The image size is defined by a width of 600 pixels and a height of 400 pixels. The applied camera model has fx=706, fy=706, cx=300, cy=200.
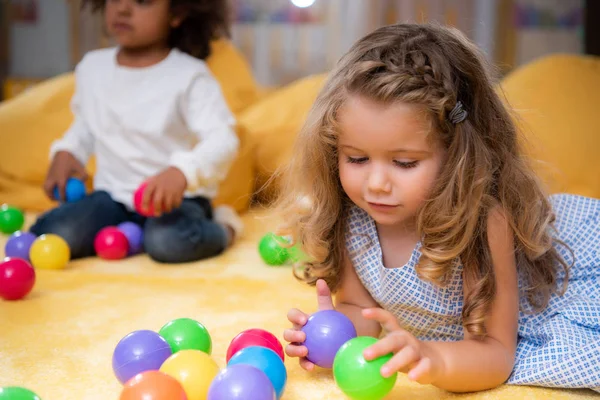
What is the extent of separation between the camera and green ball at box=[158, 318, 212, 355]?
1073 millimetres

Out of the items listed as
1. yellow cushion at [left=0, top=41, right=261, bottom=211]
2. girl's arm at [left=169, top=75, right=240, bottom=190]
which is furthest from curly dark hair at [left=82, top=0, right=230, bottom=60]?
yellow cushion at [left=0, top=41, right=261, bottom=211]

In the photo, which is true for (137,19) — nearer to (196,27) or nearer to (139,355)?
(196,27)

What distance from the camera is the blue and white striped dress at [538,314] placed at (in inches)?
41.3

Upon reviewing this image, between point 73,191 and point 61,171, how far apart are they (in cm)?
7

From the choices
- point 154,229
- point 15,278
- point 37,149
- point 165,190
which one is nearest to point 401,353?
point 15,278

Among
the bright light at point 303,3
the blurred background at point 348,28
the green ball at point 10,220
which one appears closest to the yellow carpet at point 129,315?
the green ball at point 10,220

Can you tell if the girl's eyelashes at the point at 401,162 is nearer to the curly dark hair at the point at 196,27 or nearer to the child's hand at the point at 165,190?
the child's hand at the point at 165,190

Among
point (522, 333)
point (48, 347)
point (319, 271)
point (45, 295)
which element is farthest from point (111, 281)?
point (522, 333)

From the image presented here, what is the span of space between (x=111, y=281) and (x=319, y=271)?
24.6 inches

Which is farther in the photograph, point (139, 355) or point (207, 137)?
point (207, 137)

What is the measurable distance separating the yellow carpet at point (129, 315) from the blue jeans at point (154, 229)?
4 cm

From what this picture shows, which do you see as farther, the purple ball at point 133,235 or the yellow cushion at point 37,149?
the yellow cushion at point 37,149

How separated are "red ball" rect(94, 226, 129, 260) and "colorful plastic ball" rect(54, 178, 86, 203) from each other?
0.20 metres

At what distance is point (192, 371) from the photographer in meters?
0.94
